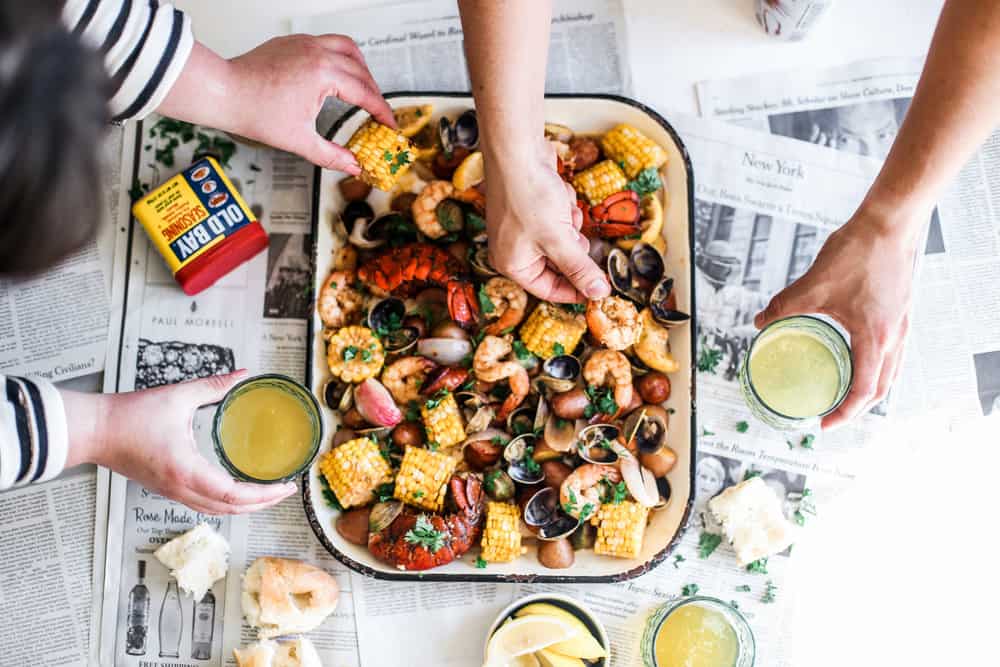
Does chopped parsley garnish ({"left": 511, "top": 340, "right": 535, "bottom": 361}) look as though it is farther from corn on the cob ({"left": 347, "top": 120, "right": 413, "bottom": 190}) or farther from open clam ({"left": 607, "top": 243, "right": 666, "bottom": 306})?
corn on the cob ({"left": 347, "top": 120, "right": 413, "bottom": 190})

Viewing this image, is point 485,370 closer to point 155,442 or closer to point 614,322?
point 614,322

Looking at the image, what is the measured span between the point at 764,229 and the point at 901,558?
0.75 m

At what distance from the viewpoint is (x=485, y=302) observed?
1534 millimetres

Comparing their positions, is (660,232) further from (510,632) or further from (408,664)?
(408,664)

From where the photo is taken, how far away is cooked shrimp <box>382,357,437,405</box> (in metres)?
1.55

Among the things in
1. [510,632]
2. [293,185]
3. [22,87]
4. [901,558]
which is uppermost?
[293,185]

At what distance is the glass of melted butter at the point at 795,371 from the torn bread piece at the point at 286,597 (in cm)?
94

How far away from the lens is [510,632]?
4.80 ft

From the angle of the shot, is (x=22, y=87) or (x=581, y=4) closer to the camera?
(x=22, y=87)

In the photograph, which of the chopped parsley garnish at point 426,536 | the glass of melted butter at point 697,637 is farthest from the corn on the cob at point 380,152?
the glass of melted butter at point 697,637

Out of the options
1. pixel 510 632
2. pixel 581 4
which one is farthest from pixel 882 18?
pixel 510 632

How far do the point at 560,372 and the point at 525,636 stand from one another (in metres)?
0.51

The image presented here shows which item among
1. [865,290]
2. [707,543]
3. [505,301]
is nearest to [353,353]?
[505,301]

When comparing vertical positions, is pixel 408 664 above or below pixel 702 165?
below
